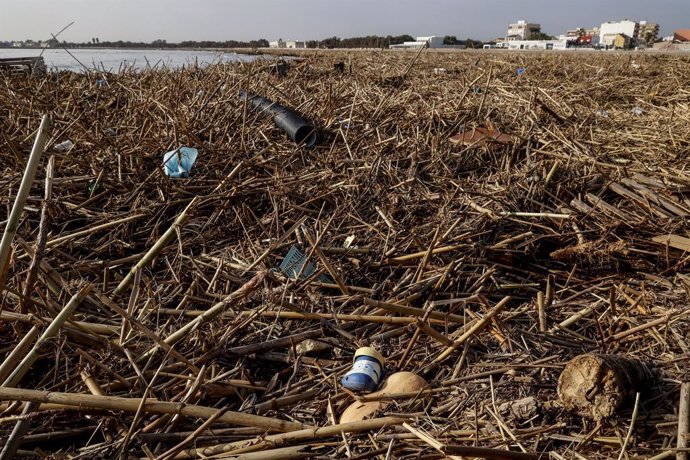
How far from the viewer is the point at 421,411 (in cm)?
163

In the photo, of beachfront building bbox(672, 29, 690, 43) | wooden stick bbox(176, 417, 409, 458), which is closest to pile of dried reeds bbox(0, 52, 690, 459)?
wooden stick bbox(176, 417, 409, 458)

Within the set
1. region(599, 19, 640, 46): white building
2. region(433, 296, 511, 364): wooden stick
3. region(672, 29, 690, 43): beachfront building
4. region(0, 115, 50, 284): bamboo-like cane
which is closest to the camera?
region(0, 115, 50, 284): bamboo-like cane

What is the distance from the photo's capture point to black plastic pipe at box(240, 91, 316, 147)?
3.98m

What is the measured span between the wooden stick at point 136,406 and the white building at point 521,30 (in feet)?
319

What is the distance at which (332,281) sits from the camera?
2.43 meters

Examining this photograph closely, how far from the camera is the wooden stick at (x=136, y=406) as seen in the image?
1.30m

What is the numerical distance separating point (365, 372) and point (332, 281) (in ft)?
2.44

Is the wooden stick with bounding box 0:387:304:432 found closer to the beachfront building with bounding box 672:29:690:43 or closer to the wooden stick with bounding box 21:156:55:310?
the wooden stick with bounding box 21:156:55:310

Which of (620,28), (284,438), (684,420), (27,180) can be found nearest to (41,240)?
(27,180)

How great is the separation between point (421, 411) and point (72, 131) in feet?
10.9

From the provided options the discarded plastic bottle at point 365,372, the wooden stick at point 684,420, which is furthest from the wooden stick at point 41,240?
the wooden stick at point 684,420

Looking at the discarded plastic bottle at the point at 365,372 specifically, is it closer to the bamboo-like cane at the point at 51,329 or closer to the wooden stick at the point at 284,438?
the wooden stick at the point at 284,438

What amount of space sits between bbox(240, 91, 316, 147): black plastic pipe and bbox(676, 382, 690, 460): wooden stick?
305cm

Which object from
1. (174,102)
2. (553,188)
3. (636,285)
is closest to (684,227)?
(636,285)
